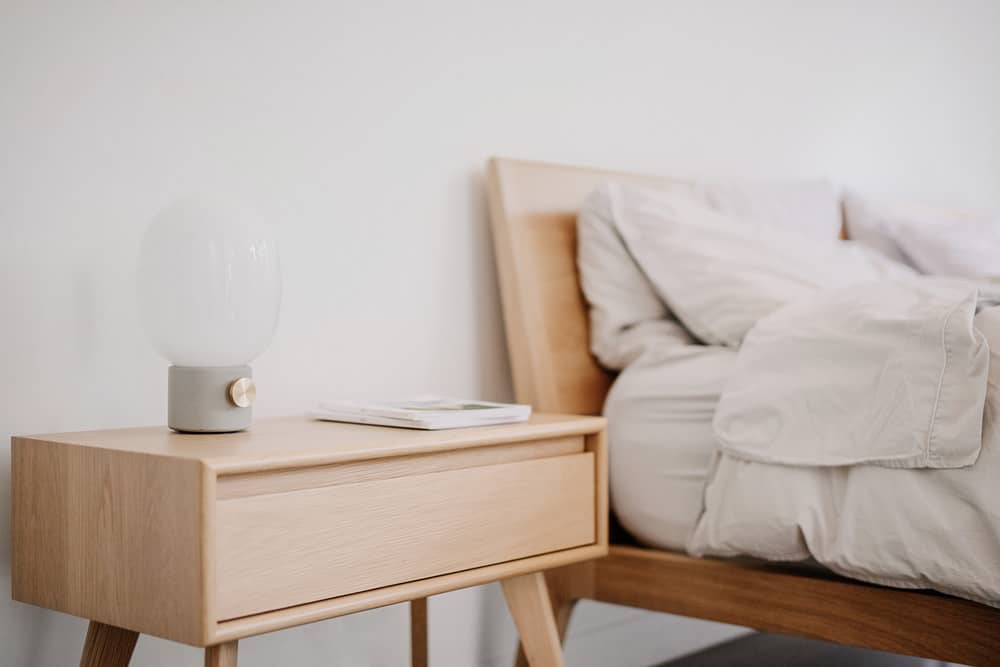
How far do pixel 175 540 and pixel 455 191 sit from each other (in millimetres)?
958

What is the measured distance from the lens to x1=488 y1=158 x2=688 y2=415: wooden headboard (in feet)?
5.67

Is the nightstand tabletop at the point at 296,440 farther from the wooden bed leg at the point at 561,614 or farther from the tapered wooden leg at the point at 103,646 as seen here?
the wooden bed leg at the point at 561,614

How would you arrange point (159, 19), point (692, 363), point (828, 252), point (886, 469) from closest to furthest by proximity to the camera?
point (886, 469), point (159, 19), point (692, 363), point (828, 252)

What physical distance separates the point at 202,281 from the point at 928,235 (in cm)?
174

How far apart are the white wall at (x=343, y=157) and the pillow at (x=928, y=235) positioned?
0.88ft

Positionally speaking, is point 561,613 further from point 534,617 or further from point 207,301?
point 207,301

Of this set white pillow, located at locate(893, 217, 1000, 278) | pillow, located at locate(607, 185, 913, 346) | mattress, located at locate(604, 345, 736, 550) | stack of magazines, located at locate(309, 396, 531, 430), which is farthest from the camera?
white pillow, located at locate(893, 217, 1000, 278)

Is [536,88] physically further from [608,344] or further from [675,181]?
[608,344]

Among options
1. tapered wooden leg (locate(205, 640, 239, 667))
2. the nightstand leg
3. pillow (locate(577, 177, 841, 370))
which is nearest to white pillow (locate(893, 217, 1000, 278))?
pillow (locate(577, 177, 841, 370))

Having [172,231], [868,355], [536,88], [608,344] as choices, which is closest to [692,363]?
[608,344]

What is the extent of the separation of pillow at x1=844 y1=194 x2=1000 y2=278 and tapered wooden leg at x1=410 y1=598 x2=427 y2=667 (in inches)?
55.0

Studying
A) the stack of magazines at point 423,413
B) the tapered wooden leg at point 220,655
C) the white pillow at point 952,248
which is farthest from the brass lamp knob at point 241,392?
the white pillow at point 952,248

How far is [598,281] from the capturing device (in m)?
1.78

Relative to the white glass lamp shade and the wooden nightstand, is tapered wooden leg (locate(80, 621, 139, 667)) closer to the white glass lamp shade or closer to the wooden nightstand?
the wooden nightstand
